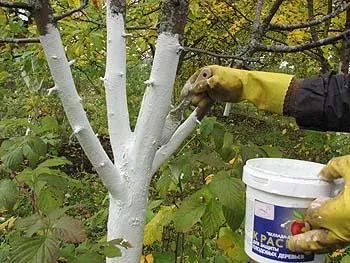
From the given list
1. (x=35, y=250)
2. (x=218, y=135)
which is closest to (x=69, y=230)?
(x=35, y=250)

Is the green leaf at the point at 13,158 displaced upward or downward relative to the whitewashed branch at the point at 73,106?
downward

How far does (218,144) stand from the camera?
2068 mm

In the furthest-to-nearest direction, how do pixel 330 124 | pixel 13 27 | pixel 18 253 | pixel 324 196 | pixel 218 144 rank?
pixel 13 27
pixel 218 144
pixel 330 124
pixel 324 196
pixel 18 253

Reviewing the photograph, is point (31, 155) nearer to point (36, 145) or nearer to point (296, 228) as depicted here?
point (36, 145)

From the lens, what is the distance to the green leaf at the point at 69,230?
1.41 meters

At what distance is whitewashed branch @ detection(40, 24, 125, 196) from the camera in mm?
1535

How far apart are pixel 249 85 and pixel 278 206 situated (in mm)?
389

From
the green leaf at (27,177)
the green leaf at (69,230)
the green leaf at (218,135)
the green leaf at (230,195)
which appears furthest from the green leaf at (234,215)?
the green leaf at (27,177)

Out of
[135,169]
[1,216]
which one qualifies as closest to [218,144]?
[135,169]

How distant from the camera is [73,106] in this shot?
161cm

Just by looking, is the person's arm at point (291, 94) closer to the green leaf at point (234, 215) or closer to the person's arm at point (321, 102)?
the person's arm at point (321, 102)

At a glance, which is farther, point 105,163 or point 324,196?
point 105,163

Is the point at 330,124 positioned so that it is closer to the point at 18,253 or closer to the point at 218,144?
the point at 218,144

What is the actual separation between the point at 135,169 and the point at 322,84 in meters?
0.63
